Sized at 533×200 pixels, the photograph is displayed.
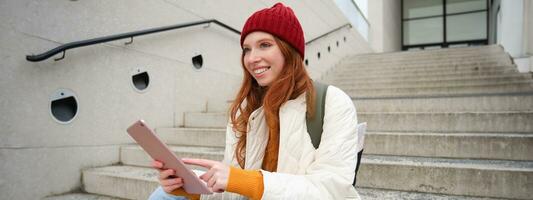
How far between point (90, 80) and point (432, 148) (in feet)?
8.42

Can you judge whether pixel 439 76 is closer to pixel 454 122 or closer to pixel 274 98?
pixel 454 122

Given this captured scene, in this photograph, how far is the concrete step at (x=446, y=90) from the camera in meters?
3.38

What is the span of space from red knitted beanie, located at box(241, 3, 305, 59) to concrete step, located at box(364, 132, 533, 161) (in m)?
1.53

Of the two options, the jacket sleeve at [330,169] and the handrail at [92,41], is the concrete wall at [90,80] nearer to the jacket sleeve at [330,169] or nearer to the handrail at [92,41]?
the handrail at [92,41]

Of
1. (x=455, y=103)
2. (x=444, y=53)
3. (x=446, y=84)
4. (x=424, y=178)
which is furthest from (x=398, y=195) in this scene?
(x=444, y=53)

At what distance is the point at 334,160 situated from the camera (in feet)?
3.00

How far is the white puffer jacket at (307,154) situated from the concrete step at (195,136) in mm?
1657

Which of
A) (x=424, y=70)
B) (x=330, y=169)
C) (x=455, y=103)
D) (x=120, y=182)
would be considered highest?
(x=424, y=70)

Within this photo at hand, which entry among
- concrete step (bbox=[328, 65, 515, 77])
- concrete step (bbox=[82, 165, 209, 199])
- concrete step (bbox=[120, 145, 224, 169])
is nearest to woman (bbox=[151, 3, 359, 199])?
concrete step (bbox=[82, 165, 209, 199])

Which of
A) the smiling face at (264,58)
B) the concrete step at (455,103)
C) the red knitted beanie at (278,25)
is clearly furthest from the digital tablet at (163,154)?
the concrete step at (455,103)

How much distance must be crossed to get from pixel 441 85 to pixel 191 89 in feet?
9.88

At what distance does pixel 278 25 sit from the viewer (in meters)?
1.07

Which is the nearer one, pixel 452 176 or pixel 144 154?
pixel 452 176

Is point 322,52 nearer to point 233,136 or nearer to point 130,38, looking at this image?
point 130,38
